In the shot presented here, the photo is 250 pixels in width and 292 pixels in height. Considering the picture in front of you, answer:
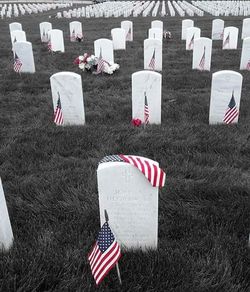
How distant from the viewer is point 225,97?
5.51 meters

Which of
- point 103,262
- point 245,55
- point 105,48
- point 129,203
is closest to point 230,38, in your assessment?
point 245,55

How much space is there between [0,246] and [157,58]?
6.98 m

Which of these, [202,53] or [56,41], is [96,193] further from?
[56,41]

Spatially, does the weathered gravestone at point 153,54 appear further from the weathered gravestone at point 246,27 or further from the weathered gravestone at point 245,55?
the weathered gravestone at point 246,27

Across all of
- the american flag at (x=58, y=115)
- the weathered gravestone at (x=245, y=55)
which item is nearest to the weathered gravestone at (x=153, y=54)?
the weathered gravestone at (x=245, y=55)

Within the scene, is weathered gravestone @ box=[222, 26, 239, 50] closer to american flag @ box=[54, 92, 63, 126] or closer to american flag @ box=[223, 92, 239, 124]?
american flag @ box=[223, 92, 239, 124]

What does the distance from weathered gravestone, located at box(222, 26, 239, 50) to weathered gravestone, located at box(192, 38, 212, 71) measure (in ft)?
10.7

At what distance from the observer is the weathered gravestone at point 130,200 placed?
2.64 m

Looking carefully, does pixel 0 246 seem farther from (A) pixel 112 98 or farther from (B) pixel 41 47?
(B) pixel 41 47

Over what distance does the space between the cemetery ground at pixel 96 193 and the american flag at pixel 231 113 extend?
21cm

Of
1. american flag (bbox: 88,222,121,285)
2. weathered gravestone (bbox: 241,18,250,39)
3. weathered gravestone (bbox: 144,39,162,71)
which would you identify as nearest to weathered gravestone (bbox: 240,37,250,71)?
weathered gravestone (bbox: 144,39,162,71)

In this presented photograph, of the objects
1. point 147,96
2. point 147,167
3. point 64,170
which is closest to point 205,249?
point 147,167

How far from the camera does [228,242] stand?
296 cm

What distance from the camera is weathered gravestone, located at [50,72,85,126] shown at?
5.46m
